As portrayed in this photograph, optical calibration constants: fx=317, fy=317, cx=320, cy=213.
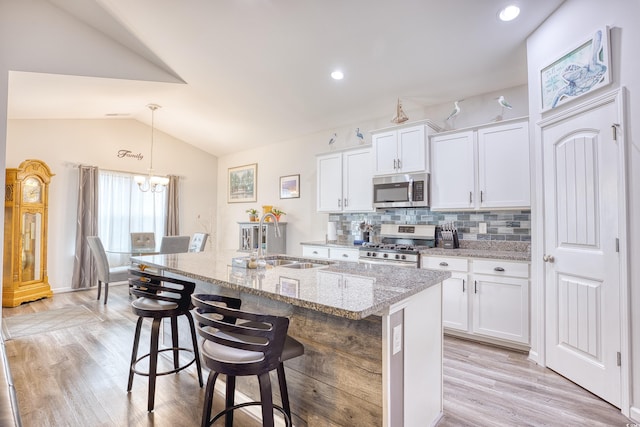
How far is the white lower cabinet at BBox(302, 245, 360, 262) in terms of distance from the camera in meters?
4.16

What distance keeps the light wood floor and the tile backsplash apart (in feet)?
3.96

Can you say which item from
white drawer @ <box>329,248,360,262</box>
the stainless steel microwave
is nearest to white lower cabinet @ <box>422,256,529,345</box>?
the stainless steel microwave

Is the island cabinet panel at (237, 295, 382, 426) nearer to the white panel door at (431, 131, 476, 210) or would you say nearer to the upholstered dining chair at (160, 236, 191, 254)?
the white panel door at (431, 131, 476, 210)

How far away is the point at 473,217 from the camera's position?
3732 mm

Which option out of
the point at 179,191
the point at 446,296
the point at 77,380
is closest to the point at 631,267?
the point at 446,296

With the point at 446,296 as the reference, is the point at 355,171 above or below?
above

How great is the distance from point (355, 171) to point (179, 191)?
423 cm

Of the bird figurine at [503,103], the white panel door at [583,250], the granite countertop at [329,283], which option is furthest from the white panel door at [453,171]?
the granite countertop at [329,283]

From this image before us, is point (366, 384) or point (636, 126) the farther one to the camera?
point (636, 126)

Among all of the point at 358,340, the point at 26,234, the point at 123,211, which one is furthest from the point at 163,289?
the point at 123,211

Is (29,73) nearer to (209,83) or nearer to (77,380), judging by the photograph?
(209,83)

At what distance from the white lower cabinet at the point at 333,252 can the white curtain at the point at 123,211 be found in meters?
3.51

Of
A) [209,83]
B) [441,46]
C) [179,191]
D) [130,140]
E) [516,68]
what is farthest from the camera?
[179,191]

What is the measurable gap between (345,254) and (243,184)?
3.42 meters
